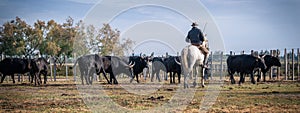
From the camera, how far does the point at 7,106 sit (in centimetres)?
1106

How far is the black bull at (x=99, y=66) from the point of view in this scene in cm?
2183

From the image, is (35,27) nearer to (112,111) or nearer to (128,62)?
(128,62)

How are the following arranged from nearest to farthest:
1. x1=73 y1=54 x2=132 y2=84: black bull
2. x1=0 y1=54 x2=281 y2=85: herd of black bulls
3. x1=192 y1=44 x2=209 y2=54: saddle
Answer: x1=192 y1=44 x2=209 y2=54: saddle < x1=73 y1=54 x2=132 y2=84: black bull < x1=0 y1=54 x2=281 y2=85: herd of black bulls

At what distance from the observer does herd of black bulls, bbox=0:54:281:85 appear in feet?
72.6

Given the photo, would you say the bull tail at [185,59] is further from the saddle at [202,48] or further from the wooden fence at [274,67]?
the wooden fence at [274,67]

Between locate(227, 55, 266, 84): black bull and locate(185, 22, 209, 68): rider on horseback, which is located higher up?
locate(185, 22, 209, 68): rider on horseback

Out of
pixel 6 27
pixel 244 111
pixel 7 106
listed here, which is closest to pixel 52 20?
pixel 6 27

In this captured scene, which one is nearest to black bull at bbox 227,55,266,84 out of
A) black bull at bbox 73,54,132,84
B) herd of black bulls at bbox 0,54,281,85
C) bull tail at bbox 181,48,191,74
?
herd of black bulls at bbox 0,54,281,85

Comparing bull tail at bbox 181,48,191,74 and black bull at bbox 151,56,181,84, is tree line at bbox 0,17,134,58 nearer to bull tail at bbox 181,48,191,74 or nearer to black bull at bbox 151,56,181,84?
black bull at bbox 151,56,181,84

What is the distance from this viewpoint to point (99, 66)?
22703 millimetres

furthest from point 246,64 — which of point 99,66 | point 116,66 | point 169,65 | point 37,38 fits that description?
point 37,38

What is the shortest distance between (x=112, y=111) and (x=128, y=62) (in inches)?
657

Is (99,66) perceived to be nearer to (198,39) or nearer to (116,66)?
(116,66)

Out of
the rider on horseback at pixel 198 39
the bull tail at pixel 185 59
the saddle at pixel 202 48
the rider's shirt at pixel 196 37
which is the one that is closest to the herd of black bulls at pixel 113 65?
the saddle at pixel 202 48
